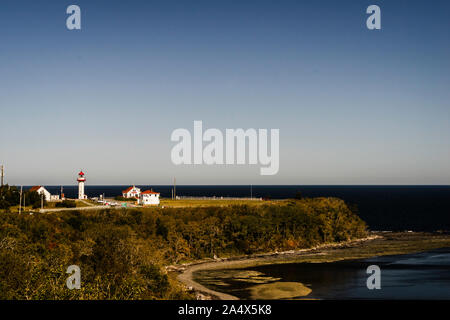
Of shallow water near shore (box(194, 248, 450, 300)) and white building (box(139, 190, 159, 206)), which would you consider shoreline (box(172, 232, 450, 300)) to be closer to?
shallow water near shore (box(194, 248, 450, 300))

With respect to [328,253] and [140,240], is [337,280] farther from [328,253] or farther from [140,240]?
[140,240]

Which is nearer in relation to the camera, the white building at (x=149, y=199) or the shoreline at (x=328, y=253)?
the shoreline at (x=328, y=253)

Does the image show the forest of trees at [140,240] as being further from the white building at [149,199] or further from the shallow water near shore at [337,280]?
the shallow water near shore at [337,280]

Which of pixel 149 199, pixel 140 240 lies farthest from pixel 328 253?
pixel 149 199

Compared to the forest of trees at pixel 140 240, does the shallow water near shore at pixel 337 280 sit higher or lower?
lower

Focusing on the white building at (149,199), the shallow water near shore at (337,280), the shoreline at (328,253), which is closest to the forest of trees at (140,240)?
the shoreline at (328,253)
